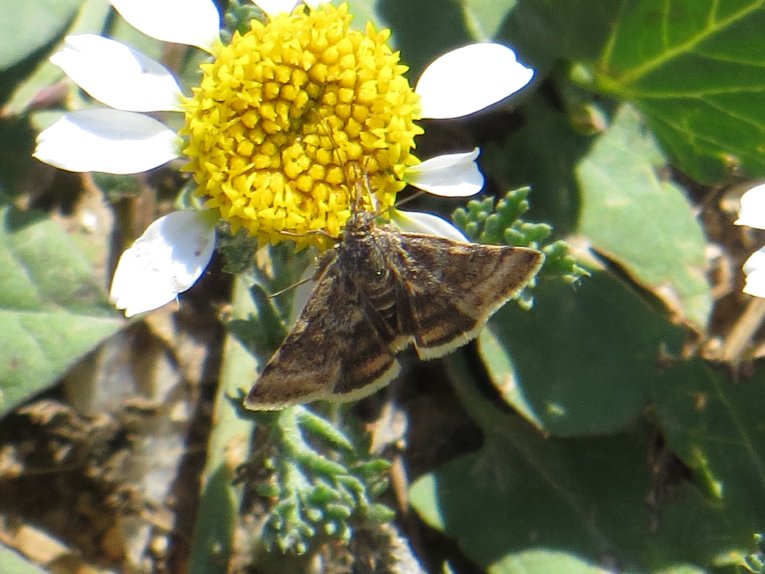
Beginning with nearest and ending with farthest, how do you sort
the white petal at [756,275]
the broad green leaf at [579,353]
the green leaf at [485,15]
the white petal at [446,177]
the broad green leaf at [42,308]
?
the white petal at [446,177] → the white petal at [756,275] → the broad green leaf at [42,308] → the broad green leaf at [579,353] → the green leaf at [485,15]

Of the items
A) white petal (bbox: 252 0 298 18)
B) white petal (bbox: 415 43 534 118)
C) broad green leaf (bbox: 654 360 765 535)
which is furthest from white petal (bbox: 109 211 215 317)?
broad green leaf (bbox: 654 360 765 535)

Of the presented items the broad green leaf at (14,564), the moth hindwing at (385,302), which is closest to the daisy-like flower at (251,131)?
the moth hindwing at (385,302)

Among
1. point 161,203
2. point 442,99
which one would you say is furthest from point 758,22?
point 161,203

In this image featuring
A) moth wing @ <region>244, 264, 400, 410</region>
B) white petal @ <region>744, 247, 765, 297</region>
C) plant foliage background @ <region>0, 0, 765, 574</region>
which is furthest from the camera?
plant foliage background @ <region>0, 0, 765, 574</region>

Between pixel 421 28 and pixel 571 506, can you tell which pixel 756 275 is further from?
pixel 421 28

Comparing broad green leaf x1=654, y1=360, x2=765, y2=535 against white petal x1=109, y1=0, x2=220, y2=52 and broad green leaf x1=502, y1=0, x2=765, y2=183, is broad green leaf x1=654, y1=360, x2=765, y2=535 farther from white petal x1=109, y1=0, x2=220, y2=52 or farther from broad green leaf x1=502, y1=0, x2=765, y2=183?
white petal x1=109, y1=0, x2=220, y2=52

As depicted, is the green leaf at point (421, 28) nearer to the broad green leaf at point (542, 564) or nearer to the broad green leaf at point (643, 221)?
the broad green leaf at point (643, 221)

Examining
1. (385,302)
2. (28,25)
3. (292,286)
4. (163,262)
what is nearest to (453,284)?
(385,302)
